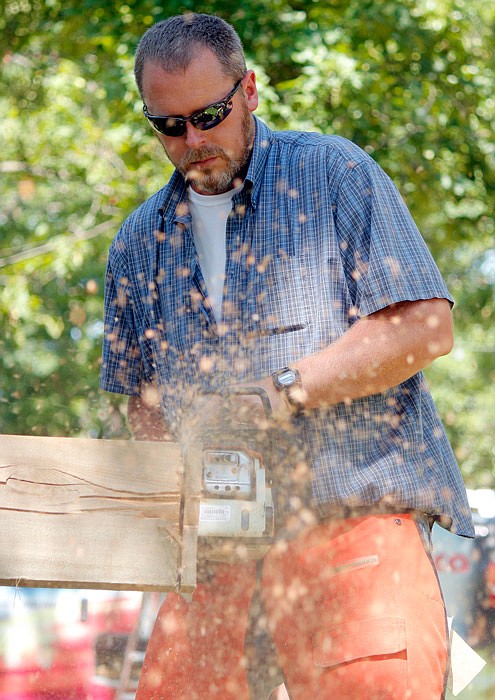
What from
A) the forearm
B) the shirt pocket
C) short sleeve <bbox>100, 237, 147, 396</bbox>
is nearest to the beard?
the shirt pocket

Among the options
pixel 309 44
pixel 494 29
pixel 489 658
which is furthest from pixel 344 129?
pixel 489 658

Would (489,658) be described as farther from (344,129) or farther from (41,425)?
(41,425)

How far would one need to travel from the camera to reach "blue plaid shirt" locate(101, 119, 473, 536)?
6.59 feet

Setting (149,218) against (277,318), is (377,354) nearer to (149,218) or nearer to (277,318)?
(277,318)

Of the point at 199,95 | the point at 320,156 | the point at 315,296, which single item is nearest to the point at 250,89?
the point at 199,95

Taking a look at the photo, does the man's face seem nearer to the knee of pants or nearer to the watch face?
the watch face

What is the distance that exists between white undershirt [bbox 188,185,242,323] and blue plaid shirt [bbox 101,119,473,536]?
0.03m

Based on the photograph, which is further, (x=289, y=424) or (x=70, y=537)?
(x=289, y=424)

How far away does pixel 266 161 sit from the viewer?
232 centimetres

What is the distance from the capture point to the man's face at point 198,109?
87.7 inches

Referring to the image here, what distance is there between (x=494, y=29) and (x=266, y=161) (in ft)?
21.4

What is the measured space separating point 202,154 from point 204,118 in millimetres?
97

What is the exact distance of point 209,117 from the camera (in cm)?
222

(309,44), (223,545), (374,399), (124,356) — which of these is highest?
(374,399)
